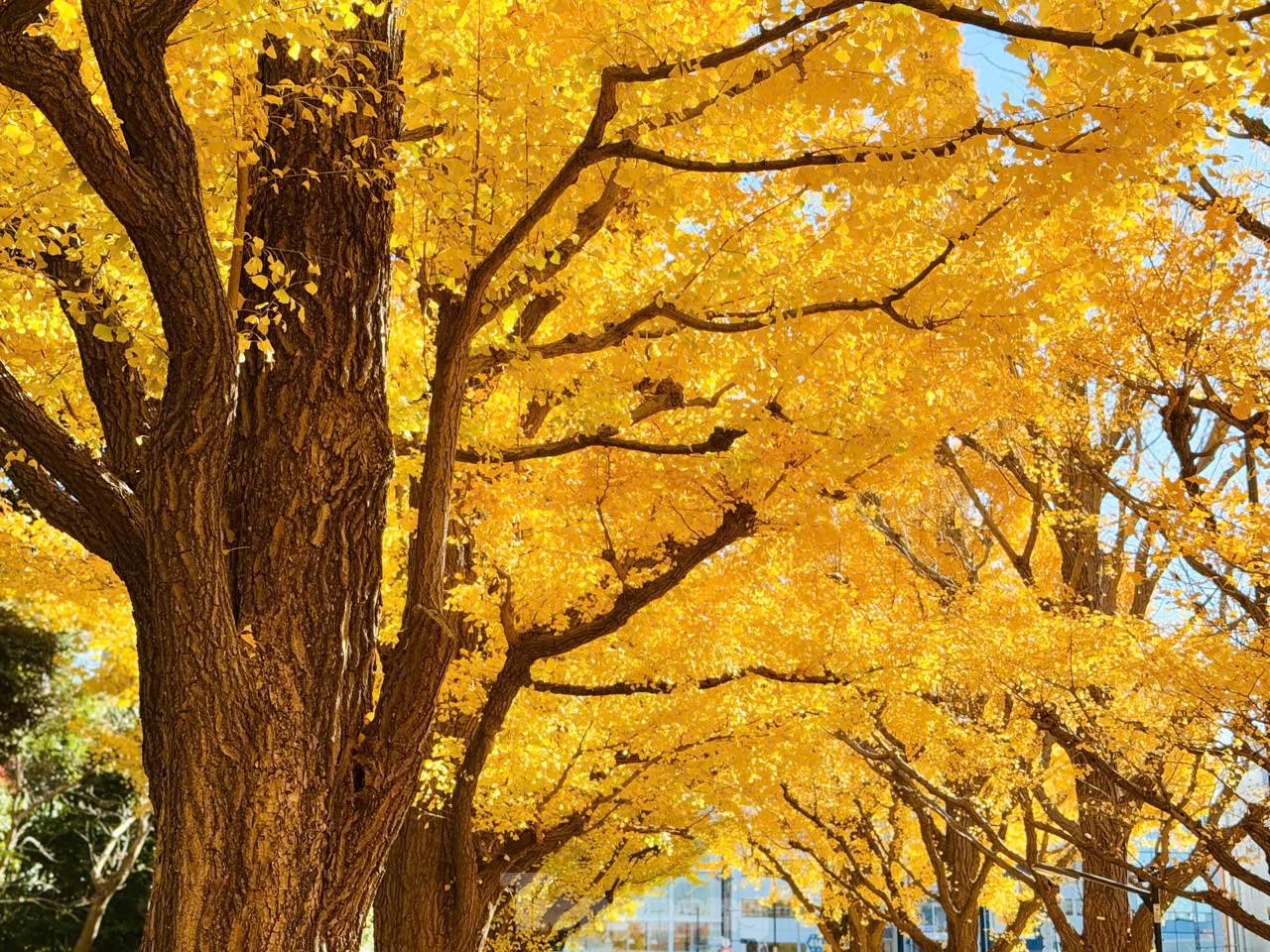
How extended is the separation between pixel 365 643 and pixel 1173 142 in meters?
3.33

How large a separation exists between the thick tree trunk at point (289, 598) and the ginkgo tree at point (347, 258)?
0.03 feet

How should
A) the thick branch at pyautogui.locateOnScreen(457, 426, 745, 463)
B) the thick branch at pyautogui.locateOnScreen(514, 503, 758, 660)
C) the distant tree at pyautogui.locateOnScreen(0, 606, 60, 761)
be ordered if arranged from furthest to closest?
1. the distant tree at pyautogui.locateOnScreen(0, 606, 60, 761)
2. the thick branch at pyautogui.locateOnScreen(514, 503, 758, 660)
3. the thick branch at pyautogui.locateOnScreen(457, 426, 745, 463)

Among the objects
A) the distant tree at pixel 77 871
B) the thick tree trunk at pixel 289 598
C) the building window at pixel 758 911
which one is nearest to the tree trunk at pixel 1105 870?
the thick tree trunk at pixel 289 598

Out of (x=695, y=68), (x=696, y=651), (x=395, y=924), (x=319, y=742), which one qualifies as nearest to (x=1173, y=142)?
(x=695, y=68)

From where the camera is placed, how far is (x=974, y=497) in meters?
10.8

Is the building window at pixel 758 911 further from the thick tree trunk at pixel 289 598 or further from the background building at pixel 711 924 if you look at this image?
the thick tree trunk at pixel 289 598

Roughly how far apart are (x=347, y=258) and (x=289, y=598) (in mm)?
1265

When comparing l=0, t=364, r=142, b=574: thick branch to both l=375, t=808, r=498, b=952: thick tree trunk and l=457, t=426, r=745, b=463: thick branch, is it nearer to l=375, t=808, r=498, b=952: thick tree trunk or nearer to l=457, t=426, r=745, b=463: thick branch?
l=457, t=426, r=745, b=463: thick branch

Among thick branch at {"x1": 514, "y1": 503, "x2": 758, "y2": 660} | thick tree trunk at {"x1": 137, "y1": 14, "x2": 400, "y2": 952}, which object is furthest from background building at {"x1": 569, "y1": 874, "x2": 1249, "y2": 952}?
thick tree trunk at {"x1": 137, "y1": 14, "x2": 400, "y2": 952}

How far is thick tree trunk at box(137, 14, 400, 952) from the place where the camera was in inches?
130

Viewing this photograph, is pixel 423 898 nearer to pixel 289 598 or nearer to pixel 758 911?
pixel 289 598

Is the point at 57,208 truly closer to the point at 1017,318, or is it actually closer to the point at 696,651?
the point at 1017,318

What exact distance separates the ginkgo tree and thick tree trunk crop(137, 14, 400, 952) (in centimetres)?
1

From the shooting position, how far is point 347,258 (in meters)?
4.04
